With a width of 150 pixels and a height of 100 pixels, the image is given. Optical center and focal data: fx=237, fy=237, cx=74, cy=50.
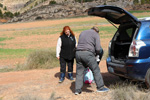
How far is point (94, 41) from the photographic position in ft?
19.0

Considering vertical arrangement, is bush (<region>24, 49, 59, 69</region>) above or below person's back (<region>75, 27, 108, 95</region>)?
below

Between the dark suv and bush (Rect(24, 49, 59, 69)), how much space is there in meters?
4.63

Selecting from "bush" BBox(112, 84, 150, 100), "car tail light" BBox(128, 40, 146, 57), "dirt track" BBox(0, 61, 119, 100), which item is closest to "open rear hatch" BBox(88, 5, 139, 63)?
"car tail light" BBox(128, 40, 146, 57)

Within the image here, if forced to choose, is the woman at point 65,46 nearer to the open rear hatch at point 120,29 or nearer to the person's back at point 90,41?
the open rear hatch at point 120,29

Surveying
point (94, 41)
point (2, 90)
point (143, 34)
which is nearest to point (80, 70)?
point (94, 41)

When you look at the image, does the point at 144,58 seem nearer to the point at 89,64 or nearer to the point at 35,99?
the point at 89,64

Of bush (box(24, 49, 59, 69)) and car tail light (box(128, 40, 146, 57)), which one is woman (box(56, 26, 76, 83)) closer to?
car tail light (box(128, 40, 146, 57))

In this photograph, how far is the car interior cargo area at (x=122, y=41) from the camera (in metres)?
6.37

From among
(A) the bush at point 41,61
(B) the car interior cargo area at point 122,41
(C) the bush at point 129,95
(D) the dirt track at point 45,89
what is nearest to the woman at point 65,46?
(D) the dirt track at point 45,89

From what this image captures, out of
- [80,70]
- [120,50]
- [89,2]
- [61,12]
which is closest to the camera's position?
[80,70]

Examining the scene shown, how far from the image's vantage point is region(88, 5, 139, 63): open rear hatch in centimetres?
596

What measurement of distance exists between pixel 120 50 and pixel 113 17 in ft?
3.24

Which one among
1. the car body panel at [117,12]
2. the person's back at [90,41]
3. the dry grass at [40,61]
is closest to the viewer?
the person's back at [90,41]

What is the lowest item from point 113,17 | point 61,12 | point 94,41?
point 61,12
